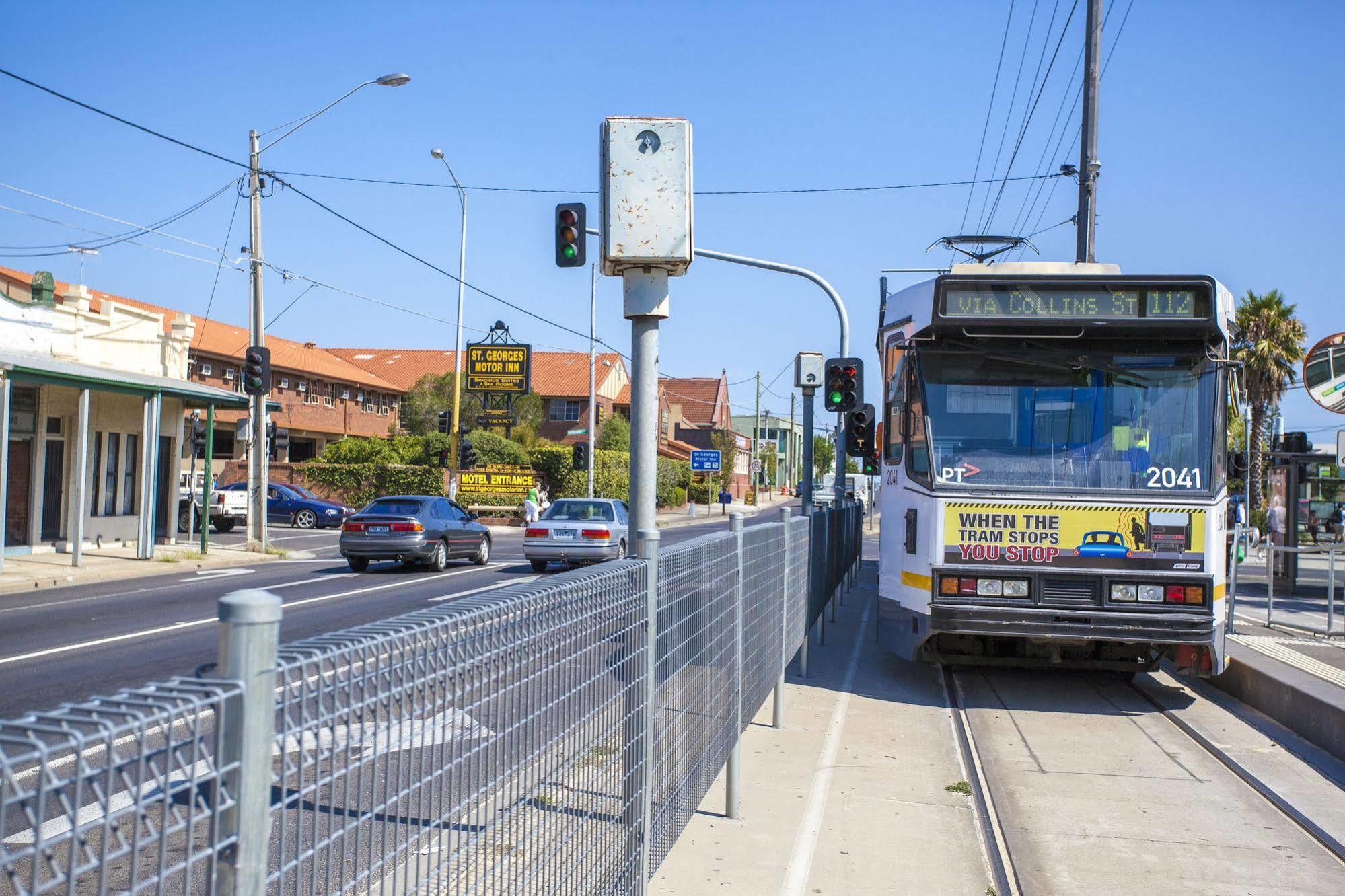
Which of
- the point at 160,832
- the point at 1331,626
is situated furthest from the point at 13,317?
the point at 160,832

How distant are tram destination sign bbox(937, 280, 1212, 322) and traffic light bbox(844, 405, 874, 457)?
9.73 feet

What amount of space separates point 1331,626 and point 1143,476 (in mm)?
5886

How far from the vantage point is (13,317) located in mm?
23359

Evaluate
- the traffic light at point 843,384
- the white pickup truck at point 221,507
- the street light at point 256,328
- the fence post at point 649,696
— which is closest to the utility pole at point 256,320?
the street light at point 256,328

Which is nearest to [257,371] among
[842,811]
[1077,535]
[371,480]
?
[1077,535]

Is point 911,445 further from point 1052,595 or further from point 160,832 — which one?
point 160,832

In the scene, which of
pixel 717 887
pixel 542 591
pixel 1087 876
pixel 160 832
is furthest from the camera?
pixel 1087 876

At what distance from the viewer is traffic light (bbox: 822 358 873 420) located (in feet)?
54.6

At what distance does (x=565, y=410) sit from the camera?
3051 inches

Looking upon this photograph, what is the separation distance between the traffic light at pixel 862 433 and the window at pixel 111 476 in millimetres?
20526

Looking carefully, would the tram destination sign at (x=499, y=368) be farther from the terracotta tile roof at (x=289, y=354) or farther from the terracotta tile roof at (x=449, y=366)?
the terracotta tile roof at (x=449, y=366)

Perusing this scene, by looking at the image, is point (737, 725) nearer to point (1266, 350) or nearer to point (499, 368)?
point (1266, 350)

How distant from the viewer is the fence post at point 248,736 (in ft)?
Answer: 6.01

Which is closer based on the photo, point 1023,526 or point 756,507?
point 1023,526
